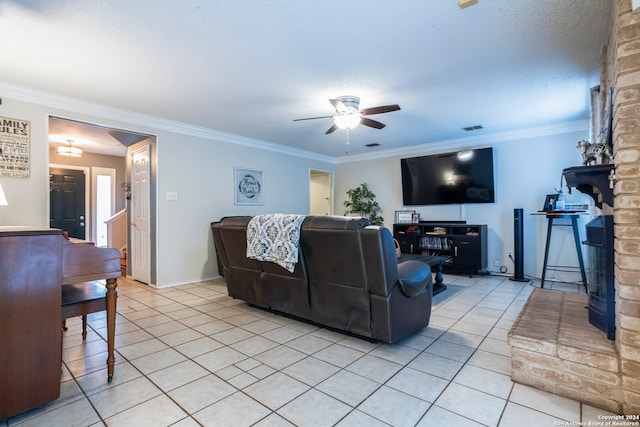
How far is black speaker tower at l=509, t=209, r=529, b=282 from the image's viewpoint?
460cm

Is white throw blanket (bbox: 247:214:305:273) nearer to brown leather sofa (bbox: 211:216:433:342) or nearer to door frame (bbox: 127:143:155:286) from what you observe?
brown leather sofa (bbox: 211:216:433:342)

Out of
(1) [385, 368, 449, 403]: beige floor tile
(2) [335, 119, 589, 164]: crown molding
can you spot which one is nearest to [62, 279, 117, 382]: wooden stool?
(1) [385, 368, 449, 403]: beige floor tile

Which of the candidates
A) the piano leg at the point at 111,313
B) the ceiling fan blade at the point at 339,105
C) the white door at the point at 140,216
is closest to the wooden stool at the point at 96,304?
the piano leg at the point at 111,313

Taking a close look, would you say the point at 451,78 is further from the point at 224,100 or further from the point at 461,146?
the point at 461,146

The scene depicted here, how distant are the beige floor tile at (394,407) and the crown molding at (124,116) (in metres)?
4.16

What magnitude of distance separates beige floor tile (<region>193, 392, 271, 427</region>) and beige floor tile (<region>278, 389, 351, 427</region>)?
13 cm

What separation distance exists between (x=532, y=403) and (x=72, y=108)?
4882 mm

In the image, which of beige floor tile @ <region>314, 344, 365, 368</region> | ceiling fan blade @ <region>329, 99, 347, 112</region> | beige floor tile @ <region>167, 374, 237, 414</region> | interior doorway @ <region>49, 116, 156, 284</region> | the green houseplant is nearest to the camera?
beige floor tile @ <region>167, 374, 237, 414</region>

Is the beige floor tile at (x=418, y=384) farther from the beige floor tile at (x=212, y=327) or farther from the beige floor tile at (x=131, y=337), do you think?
the beige floor tile at (x=131, y=337)

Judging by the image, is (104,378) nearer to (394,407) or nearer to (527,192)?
(394,407)

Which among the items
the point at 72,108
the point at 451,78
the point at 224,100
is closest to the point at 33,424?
the point at 224,100

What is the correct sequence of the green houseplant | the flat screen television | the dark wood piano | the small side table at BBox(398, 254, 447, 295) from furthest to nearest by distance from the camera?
the green houseplant
the flat screen television
the small side table at BBox(398, 254, 447, 295)
the dark wood piano

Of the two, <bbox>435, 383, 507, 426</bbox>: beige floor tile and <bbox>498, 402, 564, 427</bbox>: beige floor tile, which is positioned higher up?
<bbox>498, 402, 564, 427</bbox>: beige floor tile

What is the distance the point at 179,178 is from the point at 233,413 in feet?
12.0
